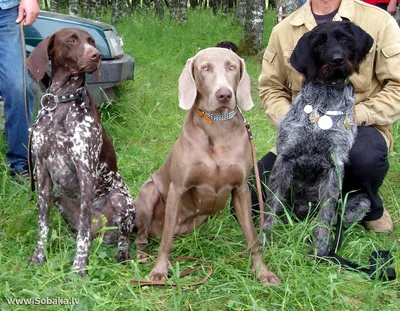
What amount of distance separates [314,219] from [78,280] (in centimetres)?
145

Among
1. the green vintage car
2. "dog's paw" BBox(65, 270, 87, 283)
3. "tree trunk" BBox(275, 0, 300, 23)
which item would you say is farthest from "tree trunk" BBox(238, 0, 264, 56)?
"dog's paw" BBox(65, 270, 87, 283)

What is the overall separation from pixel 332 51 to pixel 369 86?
65 centimetres

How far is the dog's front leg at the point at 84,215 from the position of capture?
9.66ft

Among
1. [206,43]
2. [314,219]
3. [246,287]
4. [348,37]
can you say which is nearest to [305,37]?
[348,37]

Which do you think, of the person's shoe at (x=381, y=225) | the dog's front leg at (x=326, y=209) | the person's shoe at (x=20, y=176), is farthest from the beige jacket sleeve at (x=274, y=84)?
the person's shoe at (x=20, y=176)

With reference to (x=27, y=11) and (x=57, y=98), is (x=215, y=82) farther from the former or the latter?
(x=27, y=11)

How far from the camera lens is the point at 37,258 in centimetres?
302

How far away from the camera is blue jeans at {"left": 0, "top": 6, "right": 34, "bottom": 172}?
3.97 m

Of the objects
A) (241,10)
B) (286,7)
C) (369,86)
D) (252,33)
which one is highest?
(369,86)

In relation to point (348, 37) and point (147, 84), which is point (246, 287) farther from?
point (147, 84)

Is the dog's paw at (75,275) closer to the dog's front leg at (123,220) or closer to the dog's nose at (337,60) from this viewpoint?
the dog's front leg at (123,220)

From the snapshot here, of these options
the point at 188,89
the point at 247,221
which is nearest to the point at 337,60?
the point at 188,89

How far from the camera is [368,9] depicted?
143 inches

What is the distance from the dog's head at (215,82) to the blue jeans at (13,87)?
173 centimetres
